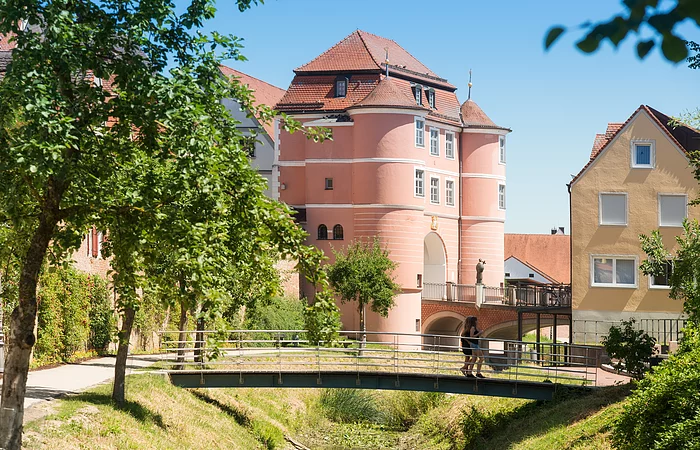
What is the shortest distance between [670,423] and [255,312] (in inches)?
1079

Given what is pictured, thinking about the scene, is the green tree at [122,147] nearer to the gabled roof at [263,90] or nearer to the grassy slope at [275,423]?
the grassy slope at [275,423]

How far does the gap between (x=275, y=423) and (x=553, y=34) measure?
28520 millimetres

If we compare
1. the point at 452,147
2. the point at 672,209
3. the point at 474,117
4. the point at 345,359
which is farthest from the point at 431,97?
the point at 345,359

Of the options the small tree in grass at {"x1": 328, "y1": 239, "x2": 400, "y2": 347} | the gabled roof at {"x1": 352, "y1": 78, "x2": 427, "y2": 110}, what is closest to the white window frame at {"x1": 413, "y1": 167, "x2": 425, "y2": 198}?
the gabled roof at {"x1": 352, "y1": 78, "x2": 427, "y2": 110}

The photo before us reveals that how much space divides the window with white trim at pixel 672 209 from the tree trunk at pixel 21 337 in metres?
34.9

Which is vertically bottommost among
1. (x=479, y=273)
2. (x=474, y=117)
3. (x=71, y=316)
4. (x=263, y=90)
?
(x=71, y=316)

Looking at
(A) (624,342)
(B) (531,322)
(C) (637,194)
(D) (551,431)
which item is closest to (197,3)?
(D) (551,431)

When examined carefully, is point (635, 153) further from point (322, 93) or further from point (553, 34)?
point (553, 34)

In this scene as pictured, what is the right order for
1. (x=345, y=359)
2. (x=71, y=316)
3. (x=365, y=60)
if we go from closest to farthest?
(x=71, y=316), (x=345, y=359), (x=365, y=60)

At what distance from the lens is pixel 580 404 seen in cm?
2434

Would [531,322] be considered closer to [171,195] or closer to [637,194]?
[637,194]

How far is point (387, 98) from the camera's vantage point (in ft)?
189

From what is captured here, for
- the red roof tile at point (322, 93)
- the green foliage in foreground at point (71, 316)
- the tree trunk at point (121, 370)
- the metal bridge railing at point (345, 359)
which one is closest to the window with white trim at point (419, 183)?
the red roof tile at point (322, 93)

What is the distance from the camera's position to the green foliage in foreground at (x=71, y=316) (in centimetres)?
2886
